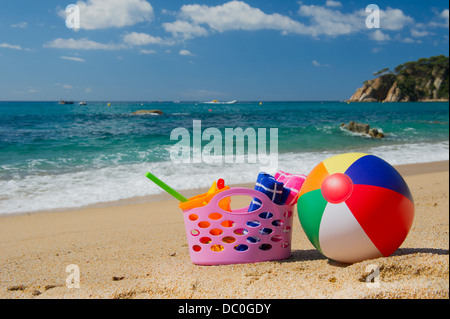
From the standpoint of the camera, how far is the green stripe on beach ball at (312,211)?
119 inches

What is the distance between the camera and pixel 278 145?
1538cm

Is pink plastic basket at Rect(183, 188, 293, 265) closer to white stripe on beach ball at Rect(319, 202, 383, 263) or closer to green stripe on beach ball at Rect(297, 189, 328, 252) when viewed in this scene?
green stripe on beach ball at Rect(297, 189, 328, 252)

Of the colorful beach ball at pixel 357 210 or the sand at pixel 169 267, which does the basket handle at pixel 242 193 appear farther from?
the sand at pixel 169 267

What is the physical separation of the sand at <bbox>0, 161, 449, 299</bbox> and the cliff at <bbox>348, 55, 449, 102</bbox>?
101 metres

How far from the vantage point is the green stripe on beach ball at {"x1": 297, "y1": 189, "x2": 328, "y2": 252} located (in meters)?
3.03

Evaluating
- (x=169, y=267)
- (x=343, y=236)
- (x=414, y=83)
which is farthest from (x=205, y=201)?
(x=414, y=83)

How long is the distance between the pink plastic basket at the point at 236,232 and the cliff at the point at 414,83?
102m

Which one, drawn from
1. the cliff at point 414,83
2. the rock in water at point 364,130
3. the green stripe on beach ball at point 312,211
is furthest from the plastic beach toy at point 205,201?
the cliff at point 414,83

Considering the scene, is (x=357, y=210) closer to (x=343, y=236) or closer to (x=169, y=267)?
(x=343, y=236)

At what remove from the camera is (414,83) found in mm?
98312

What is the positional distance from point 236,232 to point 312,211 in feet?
2.79

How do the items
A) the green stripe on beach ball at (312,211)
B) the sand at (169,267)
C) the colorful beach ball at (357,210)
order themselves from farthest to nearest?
the green stripe on beach ball at (312,211)
the colorful beach ball at (357,210)
the sand at (169,267)
